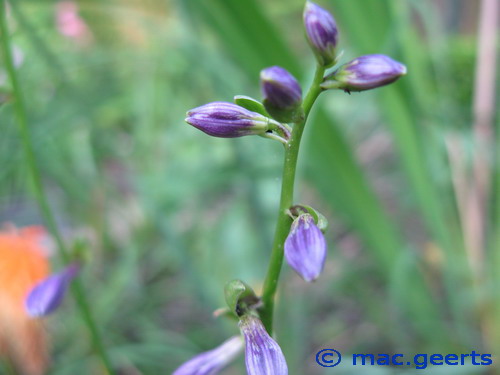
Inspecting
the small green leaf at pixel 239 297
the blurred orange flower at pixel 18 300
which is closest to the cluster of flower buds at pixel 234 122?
the small green leaf at pixel 239 297

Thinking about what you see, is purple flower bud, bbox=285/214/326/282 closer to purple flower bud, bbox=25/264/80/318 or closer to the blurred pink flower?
purple flower bud, bbox=25/264/80/318

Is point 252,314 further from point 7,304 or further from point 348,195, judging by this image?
point 348,195

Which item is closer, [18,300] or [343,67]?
[343,67]

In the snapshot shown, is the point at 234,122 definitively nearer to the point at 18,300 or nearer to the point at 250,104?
the point at 250,104

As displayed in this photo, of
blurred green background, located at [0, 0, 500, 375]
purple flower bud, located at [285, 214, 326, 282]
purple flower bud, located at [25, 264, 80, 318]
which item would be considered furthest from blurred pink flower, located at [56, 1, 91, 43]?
purple flower bud, located at [285, 214, 326, 282]

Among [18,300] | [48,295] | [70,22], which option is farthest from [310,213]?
[70,22]

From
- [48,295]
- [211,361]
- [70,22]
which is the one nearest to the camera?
[211,361]

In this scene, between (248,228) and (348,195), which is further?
(248,228)

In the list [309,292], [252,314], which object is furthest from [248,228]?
[252,314]
